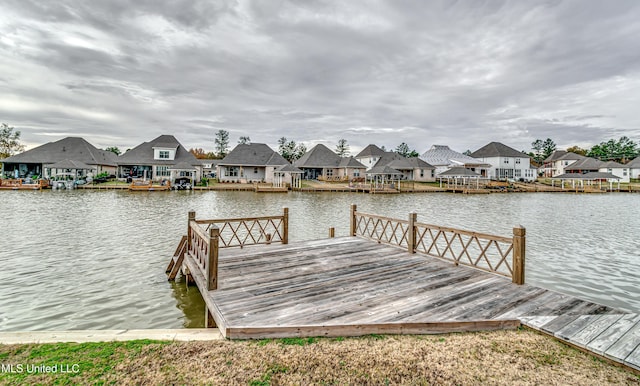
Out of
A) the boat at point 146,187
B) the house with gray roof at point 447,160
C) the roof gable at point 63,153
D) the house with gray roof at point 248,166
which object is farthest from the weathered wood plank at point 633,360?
the house with gray roof at point 447,160

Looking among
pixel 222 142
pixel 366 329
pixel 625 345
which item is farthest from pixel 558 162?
pixel 366 329

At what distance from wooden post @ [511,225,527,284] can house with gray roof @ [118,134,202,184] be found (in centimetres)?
4363

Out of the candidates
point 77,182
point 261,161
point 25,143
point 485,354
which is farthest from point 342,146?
point 485,354

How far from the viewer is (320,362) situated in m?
3.65

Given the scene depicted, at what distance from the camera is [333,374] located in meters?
3.41

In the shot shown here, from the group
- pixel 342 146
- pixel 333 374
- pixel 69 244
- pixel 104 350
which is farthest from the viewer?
pixel 342 146

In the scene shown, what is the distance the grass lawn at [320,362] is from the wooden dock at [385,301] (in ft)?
0.83

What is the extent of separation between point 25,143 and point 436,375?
80420 millimetres

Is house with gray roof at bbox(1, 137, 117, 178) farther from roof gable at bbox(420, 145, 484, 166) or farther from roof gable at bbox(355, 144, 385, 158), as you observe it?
→ roof gable at bbox(420, 145, 484, 166)

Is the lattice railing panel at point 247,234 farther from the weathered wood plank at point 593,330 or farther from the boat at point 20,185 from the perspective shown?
the boat at point 20,185

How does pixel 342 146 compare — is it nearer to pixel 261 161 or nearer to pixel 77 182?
pixel 261 161

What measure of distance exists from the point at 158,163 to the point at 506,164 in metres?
68.0

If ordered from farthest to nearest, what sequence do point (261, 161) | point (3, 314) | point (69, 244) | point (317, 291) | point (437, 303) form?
point (261, 161), point (69, 244), point (3, 314), point (317, 291), point (437, 303)

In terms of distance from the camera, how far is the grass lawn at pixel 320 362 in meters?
3.31
